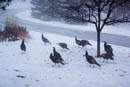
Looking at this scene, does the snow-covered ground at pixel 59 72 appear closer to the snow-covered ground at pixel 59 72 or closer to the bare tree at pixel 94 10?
the snow-covered ground at pixel 59 72

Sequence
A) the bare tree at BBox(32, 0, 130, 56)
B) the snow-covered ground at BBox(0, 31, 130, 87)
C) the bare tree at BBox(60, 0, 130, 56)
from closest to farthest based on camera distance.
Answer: the snow-covered ground at BBox(0, 31, 130, 87) → the bare tree at BBox(60, 0, 130, 56) → the bare tree at BBox(32, 0, 130, 56)

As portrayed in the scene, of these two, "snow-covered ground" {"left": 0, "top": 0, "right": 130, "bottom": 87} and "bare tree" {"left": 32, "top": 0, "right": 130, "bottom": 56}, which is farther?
"bare tree" {"left": 32, "top": 0, "right": 130, "bottom": 56}

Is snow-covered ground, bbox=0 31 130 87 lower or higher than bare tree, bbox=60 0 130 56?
lower

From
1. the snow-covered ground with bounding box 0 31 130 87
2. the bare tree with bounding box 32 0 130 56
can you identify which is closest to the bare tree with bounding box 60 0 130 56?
the bare tree with bounding box 32 0 130 56

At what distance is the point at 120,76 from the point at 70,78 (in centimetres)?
225

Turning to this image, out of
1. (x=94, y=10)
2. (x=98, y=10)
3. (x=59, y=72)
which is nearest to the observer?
(x=59, y=72)

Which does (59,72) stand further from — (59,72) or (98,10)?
(98,10)

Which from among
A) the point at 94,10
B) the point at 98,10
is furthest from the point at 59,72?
the point at 94,10

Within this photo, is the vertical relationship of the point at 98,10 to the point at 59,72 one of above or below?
above

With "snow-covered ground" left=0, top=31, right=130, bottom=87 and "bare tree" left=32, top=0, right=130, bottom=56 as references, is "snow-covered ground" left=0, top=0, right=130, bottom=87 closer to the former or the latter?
"snow-covered ground" left=0, top=31, right=130, bottom=87

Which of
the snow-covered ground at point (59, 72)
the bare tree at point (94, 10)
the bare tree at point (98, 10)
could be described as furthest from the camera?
the bare tree at point (94, 10)

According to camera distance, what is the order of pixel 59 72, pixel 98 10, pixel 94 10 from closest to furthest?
pixel 59 72
pixel 98 10
pixel 94 10

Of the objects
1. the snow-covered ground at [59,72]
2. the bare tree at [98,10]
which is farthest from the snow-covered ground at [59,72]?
the bare tree at [98,10]

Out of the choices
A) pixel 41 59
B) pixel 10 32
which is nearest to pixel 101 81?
pixel 41 59
